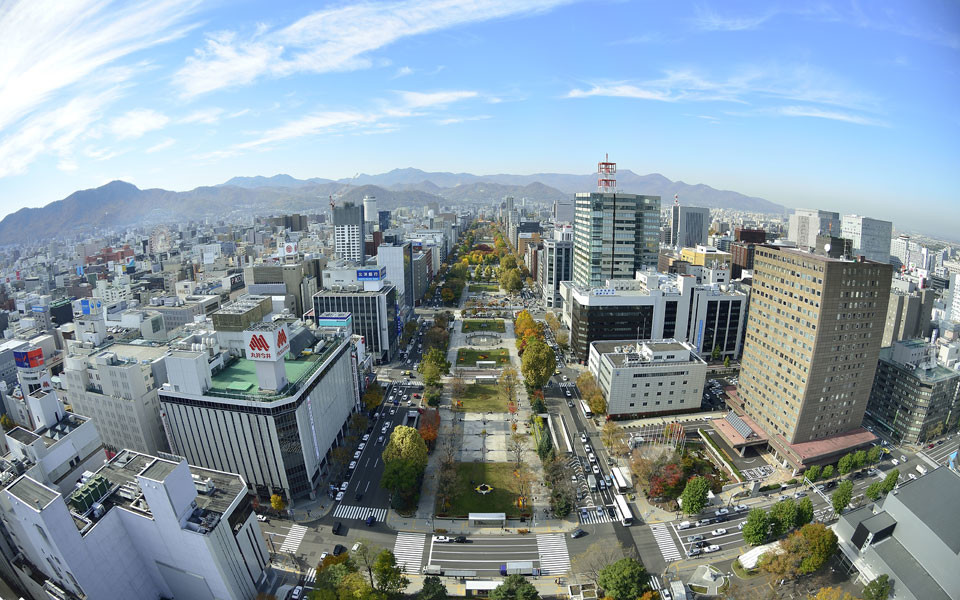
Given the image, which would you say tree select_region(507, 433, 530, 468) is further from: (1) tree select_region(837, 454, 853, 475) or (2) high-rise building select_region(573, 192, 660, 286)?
(2) high-rise building select_region(573, 192, 660, 286)

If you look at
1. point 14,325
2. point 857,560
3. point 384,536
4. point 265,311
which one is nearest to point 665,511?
point 857,560

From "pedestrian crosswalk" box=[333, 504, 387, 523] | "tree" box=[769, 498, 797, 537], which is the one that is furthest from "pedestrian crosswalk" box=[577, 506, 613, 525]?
"pedestrian crosswalk" box=[333, 504, 387, 523]

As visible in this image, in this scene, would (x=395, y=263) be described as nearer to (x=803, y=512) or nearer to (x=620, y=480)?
(x=620, y=480)

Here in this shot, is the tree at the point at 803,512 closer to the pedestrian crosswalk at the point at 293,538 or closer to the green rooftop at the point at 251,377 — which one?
the pedestrian crosswalk at the point at 293,538

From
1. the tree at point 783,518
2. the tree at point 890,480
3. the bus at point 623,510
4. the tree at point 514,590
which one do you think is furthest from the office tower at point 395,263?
the tree at point 890,480

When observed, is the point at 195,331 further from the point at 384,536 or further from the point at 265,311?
the point at 384,536

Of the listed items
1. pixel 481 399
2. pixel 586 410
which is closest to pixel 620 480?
pixel 586 410
